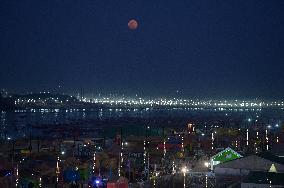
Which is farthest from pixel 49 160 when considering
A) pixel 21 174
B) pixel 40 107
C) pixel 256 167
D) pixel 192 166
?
pixel 40 107

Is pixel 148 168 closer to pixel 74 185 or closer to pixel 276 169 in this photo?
pixel 74 185

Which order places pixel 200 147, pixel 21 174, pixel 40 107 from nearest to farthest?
pixel 21 174 < pixel 200 147 < pixel 40 107

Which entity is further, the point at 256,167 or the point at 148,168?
the point at 148,168

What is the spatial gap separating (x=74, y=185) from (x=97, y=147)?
918 centimetres

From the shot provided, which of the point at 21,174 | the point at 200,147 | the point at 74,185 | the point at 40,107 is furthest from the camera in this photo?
the point at 40,107

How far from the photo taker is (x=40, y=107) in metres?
134

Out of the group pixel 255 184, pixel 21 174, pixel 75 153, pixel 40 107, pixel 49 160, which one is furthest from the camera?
pixel 40 107

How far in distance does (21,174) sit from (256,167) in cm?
728

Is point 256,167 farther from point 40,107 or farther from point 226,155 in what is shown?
point 40,107

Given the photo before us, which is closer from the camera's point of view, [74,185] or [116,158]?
[74,185]

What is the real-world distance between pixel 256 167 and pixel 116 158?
19.5ft

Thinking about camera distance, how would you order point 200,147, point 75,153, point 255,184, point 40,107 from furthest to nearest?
point 40,107 < point 200,147 < point 75,153 < point 255,184

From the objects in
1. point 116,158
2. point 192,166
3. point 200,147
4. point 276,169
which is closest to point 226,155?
point 192,166

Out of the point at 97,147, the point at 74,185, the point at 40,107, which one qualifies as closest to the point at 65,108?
the point at 40,107
